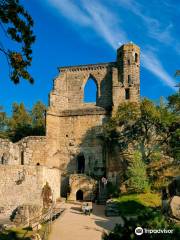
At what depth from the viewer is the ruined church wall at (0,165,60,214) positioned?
29469 millimetres

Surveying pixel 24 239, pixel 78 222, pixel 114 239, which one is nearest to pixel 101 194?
pixel 78 222

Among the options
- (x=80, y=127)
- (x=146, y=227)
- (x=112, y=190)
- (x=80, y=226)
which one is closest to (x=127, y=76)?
(x=80, y=127)

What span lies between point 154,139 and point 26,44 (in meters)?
26.1

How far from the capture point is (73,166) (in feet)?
138

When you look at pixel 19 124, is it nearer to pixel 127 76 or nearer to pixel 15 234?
pixel 127 76

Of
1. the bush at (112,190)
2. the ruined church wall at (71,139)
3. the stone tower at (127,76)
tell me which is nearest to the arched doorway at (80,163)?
the ruined church wall at (71,139)

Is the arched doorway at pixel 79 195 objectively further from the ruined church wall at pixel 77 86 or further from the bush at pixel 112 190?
the ruined church wall at pixel 77 86

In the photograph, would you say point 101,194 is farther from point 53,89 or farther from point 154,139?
point 53,89

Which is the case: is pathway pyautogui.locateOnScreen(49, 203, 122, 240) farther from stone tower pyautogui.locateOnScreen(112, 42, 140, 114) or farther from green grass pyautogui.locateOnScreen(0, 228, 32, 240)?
stone tower pyautogui.locateOnScreen(112, 42, 140, 114)

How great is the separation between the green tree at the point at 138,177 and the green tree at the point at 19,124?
1859cm

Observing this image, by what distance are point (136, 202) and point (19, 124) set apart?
2398cm

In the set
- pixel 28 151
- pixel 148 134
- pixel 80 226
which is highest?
pixel 148 134

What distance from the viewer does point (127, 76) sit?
42469mm

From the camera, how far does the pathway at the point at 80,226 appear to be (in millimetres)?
18234
